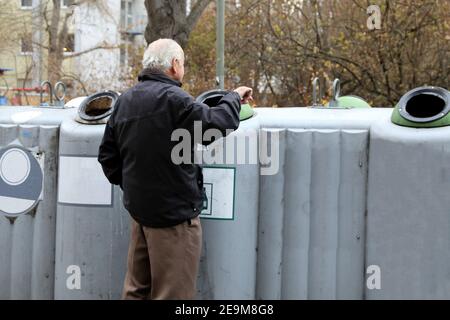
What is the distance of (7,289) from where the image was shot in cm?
441

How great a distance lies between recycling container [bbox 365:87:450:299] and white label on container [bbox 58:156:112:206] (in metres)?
1.38

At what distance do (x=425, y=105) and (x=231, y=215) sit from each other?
3.78ft

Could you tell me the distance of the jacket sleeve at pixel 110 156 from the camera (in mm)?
3793

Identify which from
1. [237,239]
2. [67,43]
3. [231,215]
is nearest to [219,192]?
[231,215]

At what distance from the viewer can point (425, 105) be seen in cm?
406

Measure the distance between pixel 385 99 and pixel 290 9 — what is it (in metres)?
2.67

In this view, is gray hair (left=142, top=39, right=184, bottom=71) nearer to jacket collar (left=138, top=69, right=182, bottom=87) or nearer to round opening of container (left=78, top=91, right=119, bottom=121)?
jacket collar (left=138, top=69, right=182, bottom=87)

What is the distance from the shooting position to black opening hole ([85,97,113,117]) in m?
4.41

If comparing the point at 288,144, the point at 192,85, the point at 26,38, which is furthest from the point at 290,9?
the point at 26,38

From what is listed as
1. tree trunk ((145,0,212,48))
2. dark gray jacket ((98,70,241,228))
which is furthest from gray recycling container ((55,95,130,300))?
tree trunk ((145,0,212,48))

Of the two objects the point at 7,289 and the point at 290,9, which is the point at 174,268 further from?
the point at 290,9
